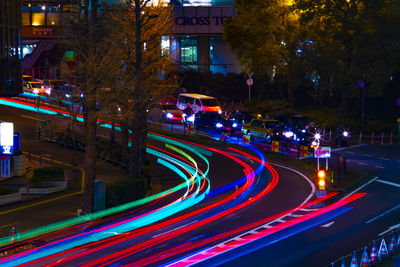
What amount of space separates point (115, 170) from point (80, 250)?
53.9 feet

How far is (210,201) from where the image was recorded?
79.0 feet

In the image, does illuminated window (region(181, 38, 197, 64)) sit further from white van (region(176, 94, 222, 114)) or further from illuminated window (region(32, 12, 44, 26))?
white van (region(176, 94, 222, 114))

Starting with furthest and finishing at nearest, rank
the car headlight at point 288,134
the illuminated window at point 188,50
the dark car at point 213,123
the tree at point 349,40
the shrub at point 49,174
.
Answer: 1. the illuminated window at point 188,50
2. the tree at point 349,40
3. the dark car at point 213,123
4. the car headlight at point 288,134
5. the shrub at point 49,174

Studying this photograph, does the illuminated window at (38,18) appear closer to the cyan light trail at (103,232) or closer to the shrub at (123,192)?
the shrub at (123,192)

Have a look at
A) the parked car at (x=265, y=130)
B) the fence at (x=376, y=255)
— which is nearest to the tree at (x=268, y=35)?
the parked car at (x=265, y=130)

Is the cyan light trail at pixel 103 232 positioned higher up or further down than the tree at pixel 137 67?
further down

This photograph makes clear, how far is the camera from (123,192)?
76.0 feet

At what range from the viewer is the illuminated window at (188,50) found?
81.4 meters

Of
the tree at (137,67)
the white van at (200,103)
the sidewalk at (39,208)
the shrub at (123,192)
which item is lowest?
the sidewalk at (39,208)

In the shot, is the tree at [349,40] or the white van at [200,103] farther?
the white van at [200,103]

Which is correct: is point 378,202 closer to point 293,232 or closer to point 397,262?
point 293,232

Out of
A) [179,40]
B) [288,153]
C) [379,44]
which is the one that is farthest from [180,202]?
[179,40]

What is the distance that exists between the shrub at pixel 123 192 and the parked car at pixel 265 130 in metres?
18.8

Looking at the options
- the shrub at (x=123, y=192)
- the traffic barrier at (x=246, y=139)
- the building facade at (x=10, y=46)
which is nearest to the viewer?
the shrub at (x=123, y=192)
